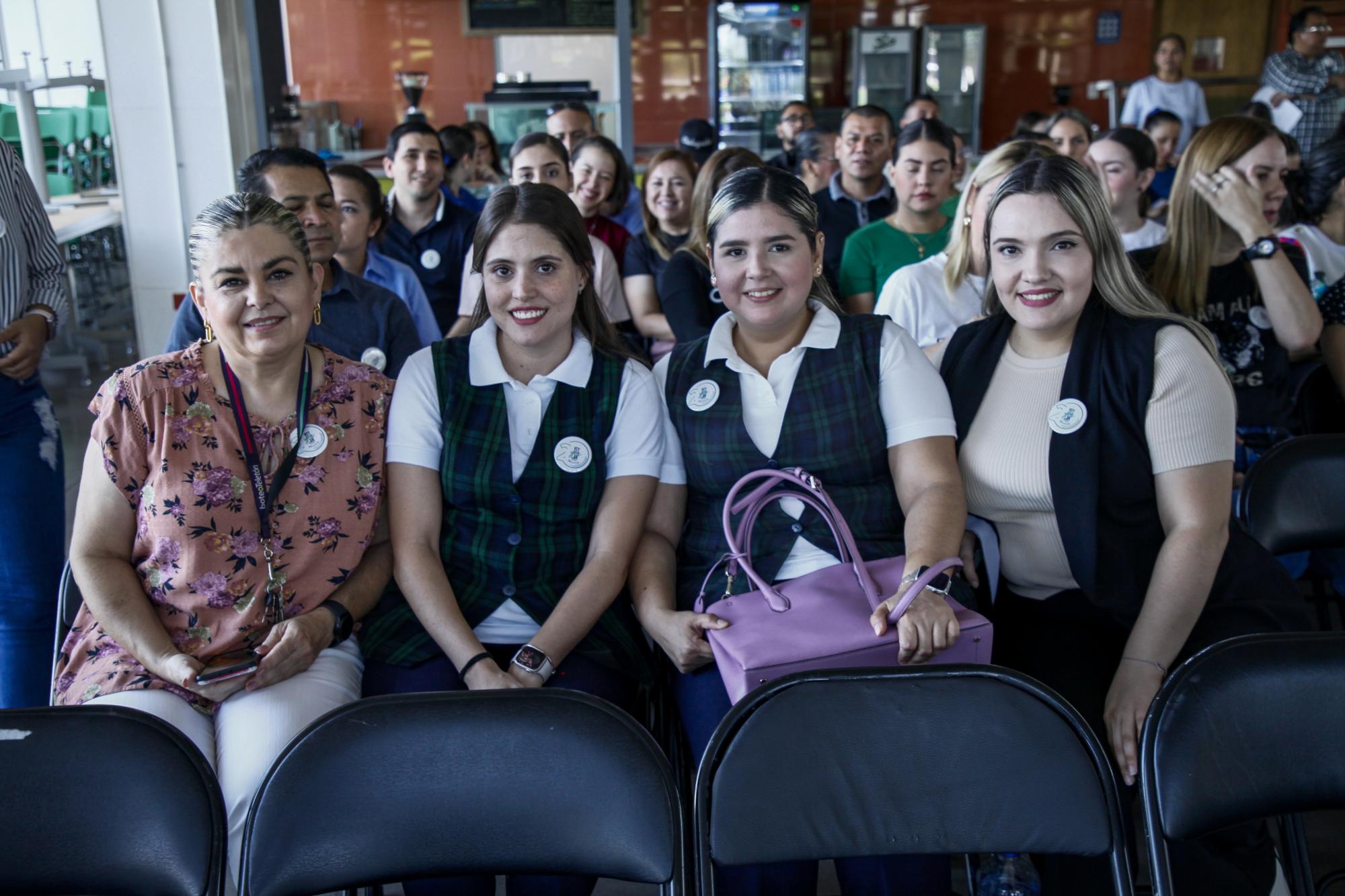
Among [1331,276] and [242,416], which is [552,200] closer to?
[242,416]

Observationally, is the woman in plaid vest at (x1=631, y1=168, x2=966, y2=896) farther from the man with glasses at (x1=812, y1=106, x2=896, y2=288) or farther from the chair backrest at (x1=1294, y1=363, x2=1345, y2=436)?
the man with glasses at (x1=812, y1=106, x2=896, y2=288)

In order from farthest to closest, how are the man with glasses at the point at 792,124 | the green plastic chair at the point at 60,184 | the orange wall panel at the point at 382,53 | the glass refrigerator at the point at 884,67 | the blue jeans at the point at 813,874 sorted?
the orange wall panel at the point at 382,53 < the glass refrigerator at the point at 884,67 < the green plastic chair at the point at 60,184 < the man with glasses at the point at 792,124 < the blue jeans at the point at 813,874

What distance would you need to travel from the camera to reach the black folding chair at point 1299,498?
80.4 inches

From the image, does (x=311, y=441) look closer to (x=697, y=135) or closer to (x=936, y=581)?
(x=936, y=581)

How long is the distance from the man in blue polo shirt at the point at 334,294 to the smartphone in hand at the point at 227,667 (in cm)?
98

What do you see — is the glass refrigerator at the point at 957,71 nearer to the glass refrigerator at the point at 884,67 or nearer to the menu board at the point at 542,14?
the glass refrigerator at the point at 884,67

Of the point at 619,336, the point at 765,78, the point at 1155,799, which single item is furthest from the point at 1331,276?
the point at 765,78

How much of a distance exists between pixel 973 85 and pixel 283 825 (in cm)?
1081

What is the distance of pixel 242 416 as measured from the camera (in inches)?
71.9

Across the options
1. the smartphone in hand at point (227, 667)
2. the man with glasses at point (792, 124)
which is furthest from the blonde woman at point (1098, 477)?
the man with glasses at point (792, 124)

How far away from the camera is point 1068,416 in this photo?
6.15 feet

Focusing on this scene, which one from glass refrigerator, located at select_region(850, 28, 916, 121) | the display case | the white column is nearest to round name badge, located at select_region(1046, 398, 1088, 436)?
the white column

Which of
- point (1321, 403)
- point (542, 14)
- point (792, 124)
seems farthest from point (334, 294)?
point (542, 14)

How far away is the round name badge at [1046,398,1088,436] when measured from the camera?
1.86 m
